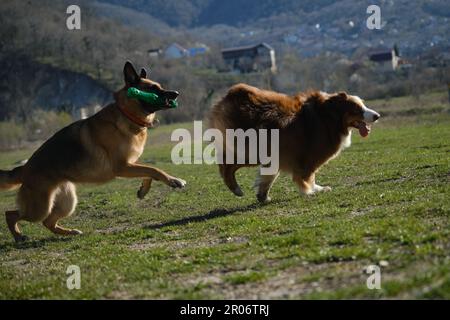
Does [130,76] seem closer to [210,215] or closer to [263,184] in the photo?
[210,215]

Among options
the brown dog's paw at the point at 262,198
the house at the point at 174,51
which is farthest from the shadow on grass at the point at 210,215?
the house at the point at 174,51

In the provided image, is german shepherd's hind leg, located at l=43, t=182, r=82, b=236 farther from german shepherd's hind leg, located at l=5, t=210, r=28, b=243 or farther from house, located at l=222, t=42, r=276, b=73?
house, located at l=222, t=42, r=276, b=73

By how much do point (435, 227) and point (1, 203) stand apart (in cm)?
1788

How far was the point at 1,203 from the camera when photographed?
72.1ft

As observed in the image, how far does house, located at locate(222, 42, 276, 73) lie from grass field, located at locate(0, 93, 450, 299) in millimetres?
88787

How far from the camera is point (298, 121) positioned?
12266 millimetres

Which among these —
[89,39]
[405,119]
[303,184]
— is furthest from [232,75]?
[303,184]

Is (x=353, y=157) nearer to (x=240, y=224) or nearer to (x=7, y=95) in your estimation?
(x=240, y=224)

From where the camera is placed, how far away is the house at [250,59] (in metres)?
Answer: 107

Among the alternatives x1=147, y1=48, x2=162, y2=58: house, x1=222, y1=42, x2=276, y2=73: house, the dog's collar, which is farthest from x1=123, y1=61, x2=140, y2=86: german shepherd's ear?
x1=147, y1=48, x2=162, y2=58: house

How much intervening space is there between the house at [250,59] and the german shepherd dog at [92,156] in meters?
91.0

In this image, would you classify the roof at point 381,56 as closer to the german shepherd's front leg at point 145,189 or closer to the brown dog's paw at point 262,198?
the brown dog's paw at point 262,198

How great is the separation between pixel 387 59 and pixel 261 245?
7600 cm

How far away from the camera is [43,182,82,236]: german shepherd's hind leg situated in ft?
37.1
